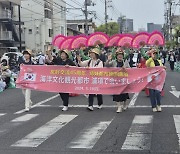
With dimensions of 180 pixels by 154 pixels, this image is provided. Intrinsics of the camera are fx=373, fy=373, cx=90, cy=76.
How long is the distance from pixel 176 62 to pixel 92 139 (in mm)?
26391

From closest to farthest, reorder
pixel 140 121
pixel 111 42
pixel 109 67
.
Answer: pixel 140 121, pixel 109 67, pixel 111 42

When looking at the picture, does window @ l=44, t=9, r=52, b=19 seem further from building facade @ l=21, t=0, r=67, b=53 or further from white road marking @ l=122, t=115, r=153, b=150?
white road marking @ l=122, t=115, r=153, b=150

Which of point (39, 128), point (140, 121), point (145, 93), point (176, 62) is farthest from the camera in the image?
point (176, 62)

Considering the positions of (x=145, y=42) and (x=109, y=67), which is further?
(x=145, y=42)

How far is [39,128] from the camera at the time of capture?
866cm

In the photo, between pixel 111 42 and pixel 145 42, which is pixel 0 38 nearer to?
A: pixel 111 42

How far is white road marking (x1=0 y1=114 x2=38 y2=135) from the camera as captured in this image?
865cm

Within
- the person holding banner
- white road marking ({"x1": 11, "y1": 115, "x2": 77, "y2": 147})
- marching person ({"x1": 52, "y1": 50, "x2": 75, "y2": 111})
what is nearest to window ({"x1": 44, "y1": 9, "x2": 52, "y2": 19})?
marching person ({"x1": 52, "y1": 50, "x2": 75, "y2": 111})

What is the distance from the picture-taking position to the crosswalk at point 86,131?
7.03m

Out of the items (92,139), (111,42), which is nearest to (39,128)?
(92,139)

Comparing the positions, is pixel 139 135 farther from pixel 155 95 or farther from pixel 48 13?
pixel 48 13

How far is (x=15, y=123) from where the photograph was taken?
936cm

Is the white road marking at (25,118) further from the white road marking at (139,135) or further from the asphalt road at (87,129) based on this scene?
the white road marking at (139,135)

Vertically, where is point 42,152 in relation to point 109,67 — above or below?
below
